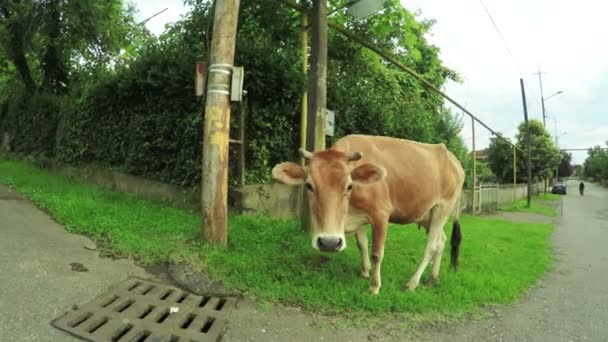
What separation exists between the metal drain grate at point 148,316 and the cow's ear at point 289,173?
123 cm

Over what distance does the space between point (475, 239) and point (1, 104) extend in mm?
17300

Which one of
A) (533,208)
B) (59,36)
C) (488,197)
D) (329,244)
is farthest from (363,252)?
(533,208)

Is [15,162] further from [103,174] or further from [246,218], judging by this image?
[246,218]

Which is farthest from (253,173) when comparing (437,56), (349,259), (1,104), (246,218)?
(1,104)

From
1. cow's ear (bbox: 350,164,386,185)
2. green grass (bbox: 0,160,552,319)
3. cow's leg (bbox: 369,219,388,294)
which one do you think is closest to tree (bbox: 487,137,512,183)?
green grass (bbox: 0,160,552,319)

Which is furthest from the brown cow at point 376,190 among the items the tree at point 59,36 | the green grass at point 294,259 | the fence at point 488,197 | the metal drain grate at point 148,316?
the tree at point 59,36

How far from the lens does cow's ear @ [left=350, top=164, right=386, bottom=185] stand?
3.92m

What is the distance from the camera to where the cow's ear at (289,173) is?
390cm

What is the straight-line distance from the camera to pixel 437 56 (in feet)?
56.5

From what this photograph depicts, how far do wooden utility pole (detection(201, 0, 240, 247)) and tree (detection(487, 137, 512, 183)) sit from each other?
2839 centimetres

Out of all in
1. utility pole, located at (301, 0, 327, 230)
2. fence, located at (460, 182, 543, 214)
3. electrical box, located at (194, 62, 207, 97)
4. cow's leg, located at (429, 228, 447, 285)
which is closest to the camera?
cow's leg, located at (429, 228, 447, 285)

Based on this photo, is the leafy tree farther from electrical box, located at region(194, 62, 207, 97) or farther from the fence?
electrical box, located at region(194, 62, 207, 97)

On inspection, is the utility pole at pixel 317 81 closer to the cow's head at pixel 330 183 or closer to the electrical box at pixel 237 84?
the electrical box at pixel 237 84

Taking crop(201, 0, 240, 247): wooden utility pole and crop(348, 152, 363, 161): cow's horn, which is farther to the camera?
crop(201, 0, 240, 247): wooden utility pole
